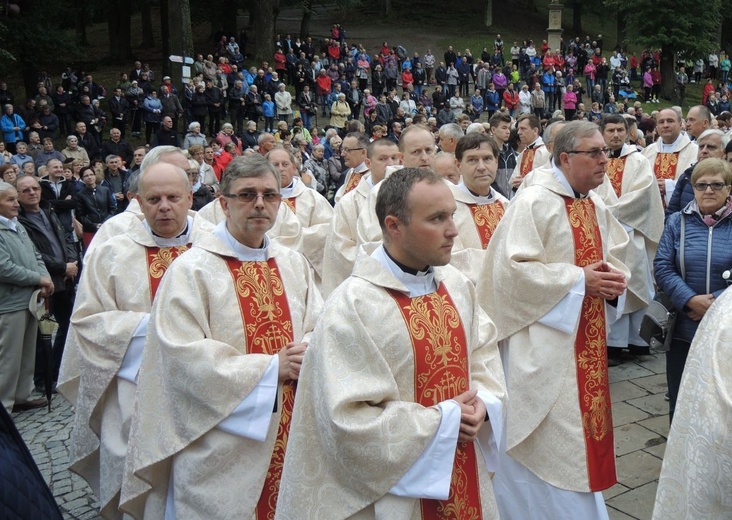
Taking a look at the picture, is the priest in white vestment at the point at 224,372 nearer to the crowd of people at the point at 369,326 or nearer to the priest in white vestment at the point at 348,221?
the crowd of people at the point at 369,326

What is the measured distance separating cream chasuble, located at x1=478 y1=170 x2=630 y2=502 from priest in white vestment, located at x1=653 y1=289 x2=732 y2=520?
1.78 metres

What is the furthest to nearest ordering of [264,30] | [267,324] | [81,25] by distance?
[81,25]
[264,30]
[267,324]

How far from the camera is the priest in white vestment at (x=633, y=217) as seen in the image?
7.83 m

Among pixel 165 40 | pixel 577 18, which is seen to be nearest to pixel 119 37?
pixel 165 40

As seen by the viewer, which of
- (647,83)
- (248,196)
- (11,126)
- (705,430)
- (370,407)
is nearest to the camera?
(705,430)

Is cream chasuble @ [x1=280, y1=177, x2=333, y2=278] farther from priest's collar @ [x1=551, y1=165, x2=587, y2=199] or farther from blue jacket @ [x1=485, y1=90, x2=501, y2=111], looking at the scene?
blue jacket @ [x1=485, y1=90, x2=501, y2=111]

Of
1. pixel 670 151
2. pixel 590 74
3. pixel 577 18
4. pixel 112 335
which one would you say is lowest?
pixel 112 335

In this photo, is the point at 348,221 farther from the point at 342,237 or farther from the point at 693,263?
the point at 693,263

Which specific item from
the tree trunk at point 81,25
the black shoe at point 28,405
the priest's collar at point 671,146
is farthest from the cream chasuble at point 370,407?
the tree trunk at point 81,25

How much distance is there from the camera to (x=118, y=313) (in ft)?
14.2

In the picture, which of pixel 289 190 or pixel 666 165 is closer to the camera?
pixel 289 190

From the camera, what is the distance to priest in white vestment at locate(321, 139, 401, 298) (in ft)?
22.4

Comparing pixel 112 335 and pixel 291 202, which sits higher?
pixel 291 202

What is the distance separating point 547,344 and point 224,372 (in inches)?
76.0
